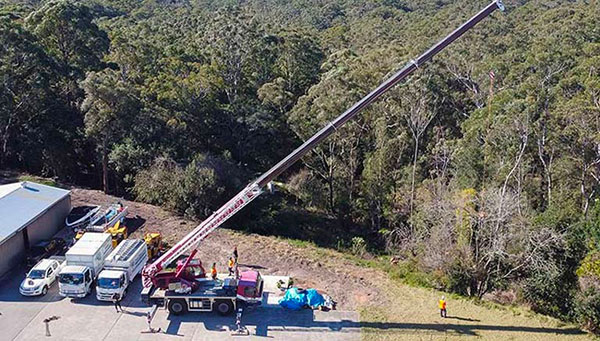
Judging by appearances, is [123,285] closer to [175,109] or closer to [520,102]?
[175,109]

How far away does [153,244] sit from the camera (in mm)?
26484

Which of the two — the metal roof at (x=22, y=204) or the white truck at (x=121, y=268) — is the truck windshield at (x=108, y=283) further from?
the metal roof at (x=22, y=204)

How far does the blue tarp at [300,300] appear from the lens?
72.8 ft

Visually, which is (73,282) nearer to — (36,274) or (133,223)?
(36,274)

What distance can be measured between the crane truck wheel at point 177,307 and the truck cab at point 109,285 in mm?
2432

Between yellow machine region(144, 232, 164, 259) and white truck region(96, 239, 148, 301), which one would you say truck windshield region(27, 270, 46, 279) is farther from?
yellow machine region(144, 232, 164, 259)

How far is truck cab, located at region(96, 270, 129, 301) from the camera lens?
22.4 m

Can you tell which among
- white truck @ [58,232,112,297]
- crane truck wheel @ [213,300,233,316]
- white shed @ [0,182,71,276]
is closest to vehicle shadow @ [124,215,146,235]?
white shed @ [0,182,71,276]

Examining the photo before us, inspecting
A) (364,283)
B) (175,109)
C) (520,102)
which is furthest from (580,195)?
(175,109)

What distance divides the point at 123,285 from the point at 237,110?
18510 mm

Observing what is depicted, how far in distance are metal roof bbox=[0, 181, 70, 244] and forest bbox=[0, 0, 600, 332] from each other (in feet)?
17.1

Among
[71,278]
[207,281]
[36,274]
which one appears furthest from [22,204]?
[207,281]

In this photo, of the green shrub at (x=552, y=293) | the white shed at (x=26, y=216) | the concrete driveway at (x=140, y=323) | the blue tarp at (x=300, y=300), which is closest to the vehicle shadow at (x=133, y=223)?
the white shed at (x=26, y=216)

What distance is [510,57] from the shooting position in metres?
42.1
